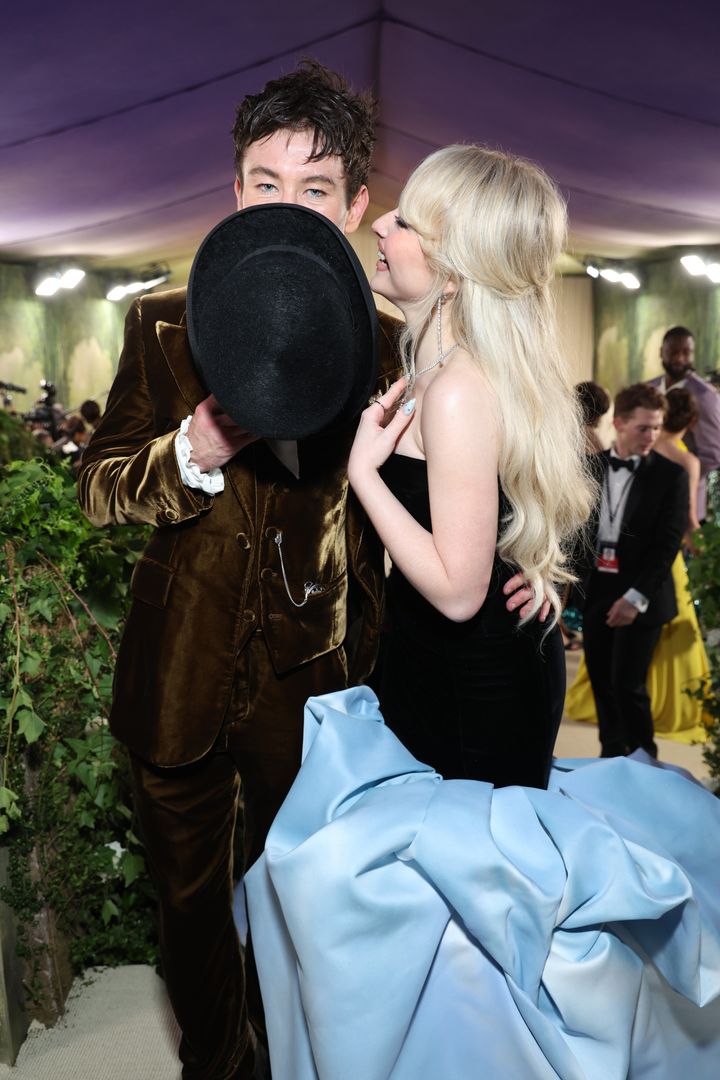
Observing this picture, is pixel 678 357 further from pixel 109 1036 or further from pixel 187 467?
pixel 187 467

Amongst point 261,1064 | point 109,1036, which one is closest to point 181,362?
point 261,1064

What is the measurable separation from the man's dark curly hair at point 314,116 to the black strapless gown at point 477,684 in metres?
0.60

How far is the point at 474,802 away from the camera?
4.89 ft

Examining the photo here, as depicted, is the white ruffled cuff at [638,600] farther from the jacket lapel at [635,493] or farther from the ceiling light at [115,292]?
the ceiling light at [115,292]

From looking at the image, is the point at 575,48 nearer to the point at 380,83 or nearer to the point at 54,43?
the point at 380,83

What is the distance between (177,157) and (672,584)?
4.36 m

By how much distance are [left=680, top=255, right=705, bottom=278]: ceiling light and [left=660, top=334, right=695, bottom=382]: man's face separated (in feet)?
2.75

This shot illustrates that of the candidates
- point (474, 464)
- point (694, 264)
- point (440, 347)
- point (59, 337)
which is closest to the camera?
point (474, 464)

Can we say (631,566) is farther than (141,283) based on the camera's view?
No

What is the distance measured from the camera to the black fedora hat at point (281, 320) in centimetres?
143

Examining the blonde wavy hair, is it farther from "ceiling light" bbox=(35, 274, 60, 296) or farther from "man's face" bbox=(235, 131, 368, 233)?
"ceiling light" bbox=(35, 274, 60, 296)

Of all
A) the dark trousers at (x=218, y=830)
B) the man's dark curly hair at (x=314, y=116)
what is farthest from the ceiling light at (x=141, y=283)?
the dark trousers at (x=218, y=830)

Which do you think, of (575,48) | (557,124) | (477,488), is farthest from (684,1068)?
(557,124)

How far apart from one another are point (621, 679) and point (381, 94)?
4394mm
